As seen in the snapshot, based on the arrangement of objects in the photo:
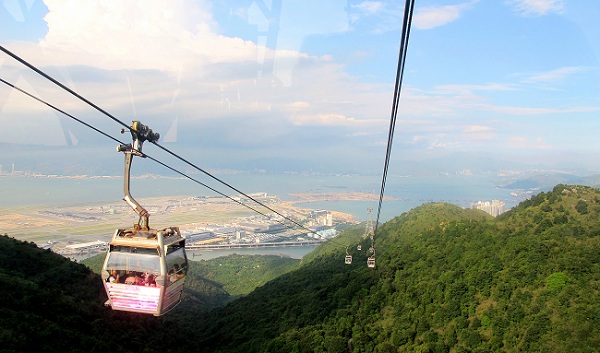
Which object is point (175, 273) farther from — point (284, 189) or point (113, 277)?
point (284, 189)

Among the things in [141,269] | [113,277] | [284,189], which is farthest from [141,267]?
[284,189]

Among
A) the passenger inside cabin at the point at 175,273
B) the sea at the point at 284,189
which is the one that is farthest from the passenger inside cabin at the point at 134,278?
the sea at the point at 284,189

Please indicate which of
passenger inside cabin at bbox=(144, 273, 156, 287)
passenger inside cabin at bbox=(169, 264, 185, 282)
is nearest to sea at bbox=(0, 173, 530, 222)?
passenger inside cabin at bbox=(169, 264, 185, 282)

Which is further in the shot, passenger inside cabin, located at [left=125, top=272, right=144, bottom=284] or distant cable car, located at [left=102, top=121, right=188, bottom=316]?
passenger inside cabin, located at [left=125, top=272, right=144, bottom=284]

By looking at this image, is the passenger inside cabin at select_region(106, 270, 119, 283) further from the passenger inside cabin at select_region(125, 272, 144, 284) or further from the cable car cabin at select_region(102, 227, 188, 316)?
the passenger inside cabin at select_region(125, 272, 144, 284)

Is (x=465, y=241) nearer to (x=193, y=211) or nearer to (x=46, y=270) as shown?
(x=46, y=270)
